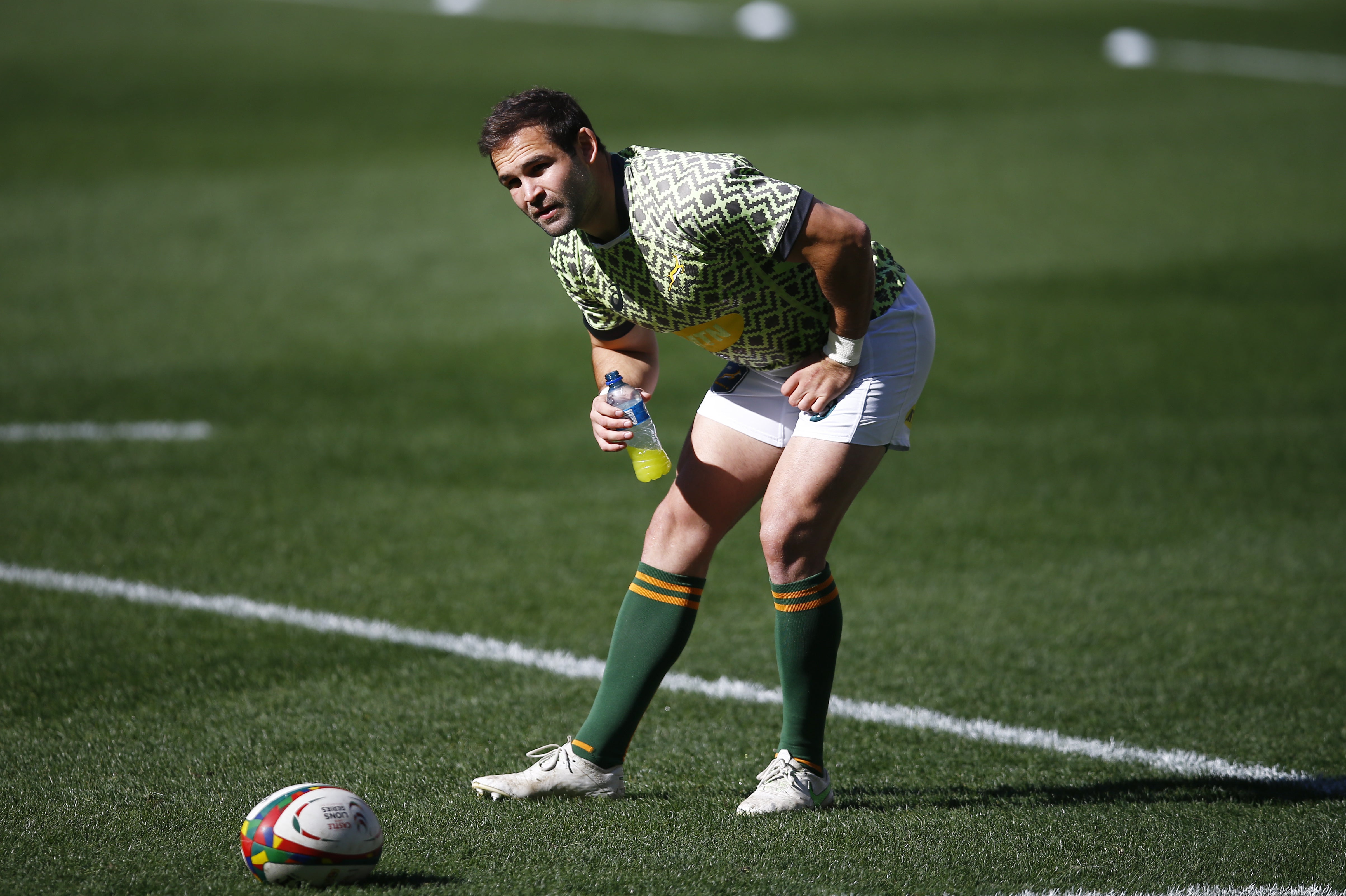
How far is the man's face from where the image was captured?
3.64 metres

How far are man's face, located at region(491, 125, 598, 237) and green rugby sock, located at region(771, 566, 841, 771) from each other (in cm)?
125

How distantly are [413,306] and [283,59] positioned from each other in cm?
1170

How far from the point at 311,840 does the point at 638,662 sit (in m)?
1.13

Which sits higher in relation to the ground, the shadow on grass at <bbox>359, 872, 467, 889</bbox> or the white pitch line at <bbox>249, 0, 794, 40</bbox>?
the white pitch line at <bbox>249, 0, 794, 40</bbox>

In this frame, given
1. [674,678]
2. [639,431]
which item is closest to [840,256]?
[639,431]

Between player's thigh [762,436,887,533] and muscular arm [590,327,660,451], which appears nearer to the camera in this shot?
player's thigh [762,436,887,533]

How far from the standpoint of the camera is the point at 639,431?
13.7 ft

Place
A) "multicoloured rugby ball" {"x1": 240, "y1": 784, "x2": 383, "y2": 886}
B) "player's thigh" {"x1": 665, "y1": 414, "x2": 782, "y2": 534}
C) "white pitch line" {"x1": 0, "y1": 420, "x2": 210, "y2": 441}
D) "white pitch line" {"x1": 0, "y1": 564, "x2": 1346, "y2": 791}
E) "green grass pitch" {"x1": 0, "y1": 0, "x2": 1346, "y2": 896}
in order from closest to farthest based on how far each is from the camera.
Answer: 1. "multicoloured rugby ball" {"x1": 240, "y1": 784, "x2": 383, "y2": 886}
2. "green grass pitch" {"x1": 0, "y1": 0, "x2": 1346, "y2": 896}
3. "player's thigh" {"x1": 665, "y1": 414, "x2": 782, "y2": 534}
4. "white pitch line" {"x1": 0, "y1": 564, "x2": 1346, "y2": 791}
5. "white pitch line" {"x1": 0, "y1": 420, "x2": 210, "y2": 441}

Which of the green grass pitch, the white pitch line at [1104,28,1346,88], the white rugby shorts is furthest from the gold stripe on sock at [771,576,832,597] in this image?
the white pitch line at [1104,28,1346,88]

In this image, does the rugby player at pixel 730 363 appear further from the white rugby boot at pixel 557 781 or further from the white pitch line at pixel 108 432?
the white pitch line at pixel 108 432

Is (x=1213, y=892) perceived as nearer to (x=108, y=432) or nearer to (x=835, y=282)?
(x=835, y=282)

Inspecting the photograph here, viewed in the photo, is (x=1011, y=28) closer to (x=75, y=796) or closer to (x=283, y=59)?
(x=283, y=59)

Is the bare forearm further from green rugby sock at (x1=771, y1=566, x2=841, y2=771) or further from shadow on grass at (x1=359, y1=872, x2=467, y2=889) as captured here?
shadow on grass at (x1=359, y1=872, x2=467, y2=889)

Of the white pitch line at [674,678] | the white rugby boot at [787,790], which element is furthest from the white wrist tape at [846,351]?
the white pitch line at [674,678]
